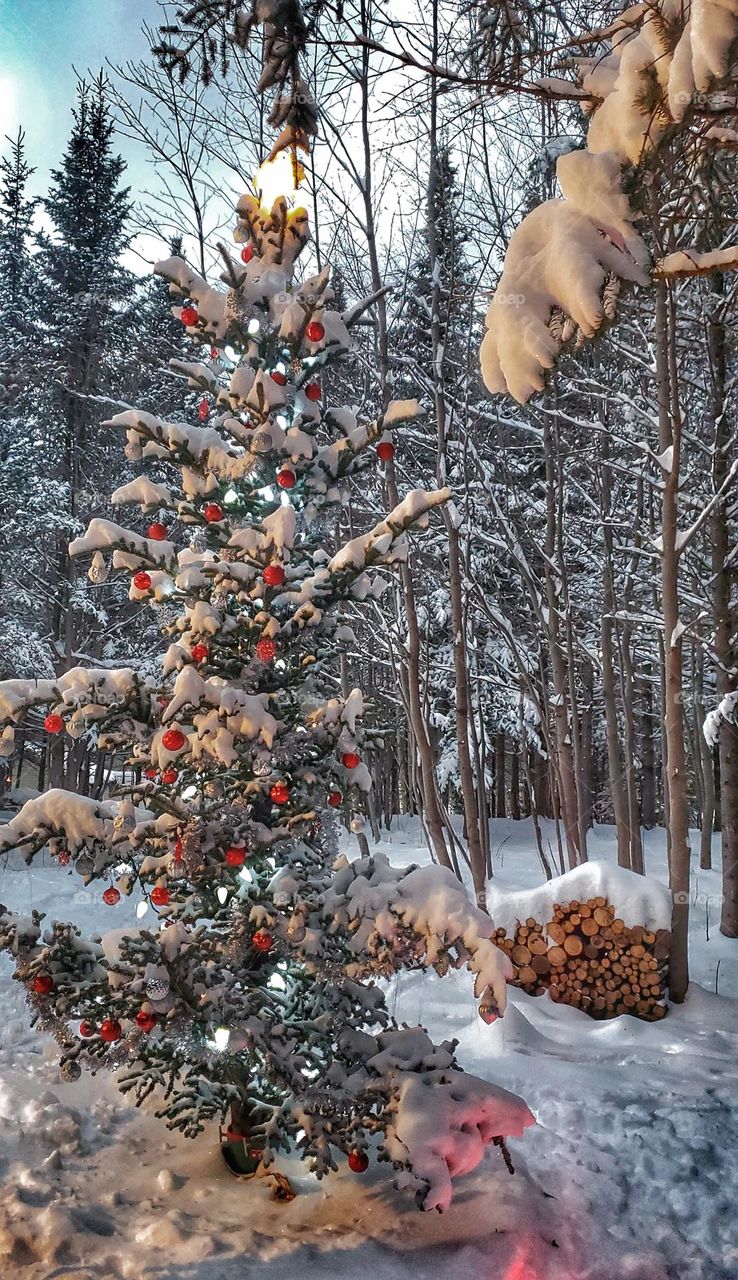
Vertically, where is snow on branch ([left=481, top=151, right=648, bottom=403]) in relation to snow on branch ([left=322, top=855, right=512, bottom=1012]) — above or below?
above

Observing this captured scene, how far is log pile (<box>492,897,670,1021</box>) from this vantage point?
598 centimetres

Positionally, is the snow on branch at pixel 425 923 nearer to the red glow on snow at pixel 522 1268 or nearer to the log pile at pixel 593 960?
the red glow on snow at pixel 522 1268

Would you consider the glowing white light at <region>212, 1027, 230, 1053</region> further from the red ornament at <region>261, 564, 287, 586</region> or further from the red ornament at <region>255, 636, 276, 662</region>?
the red ornament at <region>261, 564, 287, 586</region>

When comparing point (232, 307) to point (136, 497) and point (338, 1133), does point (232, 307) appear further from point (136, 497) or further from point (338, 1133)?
point (338, 1133)

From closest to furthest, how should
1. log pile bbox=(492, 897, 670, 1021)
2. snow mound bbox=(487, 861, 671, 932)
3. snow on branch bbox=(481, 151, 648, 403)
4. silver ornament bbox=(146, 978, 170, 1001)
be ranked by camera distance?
snow on branch bbox=(481, 151, 648, 403)
silver ornament bbox=(146, 978, 170, 1001)
log pile bbox=(492, 897, 670, 1021)
snow mound bbox=(487, 861, 671, 932)

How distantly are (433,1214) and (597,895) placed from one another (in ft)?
11.5

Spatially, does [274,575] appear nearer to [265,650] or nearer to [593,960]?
[265,650]

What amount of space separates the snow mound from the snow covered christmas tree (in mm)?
2953

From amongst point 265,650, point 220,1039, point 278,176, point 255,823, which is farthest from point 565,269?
point 220,1039

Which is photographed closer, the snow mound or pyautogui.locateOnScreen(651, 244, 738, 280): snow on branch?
pyautogui.locateOnScreen(651, 244, 738, 280): snow on branch

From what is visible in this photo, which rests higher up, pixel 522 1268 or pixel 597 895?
pixel 597 895

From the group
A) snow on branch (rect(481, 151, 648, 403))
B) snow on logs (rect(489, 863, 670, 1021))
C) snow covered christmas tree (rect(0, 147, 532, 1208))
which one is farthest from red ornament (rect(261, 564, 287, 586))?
snow on logs (rect(489, 863, 670, 1021))

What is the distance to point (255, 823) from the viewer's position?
342cm

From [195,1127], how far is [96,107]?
18849 mm
